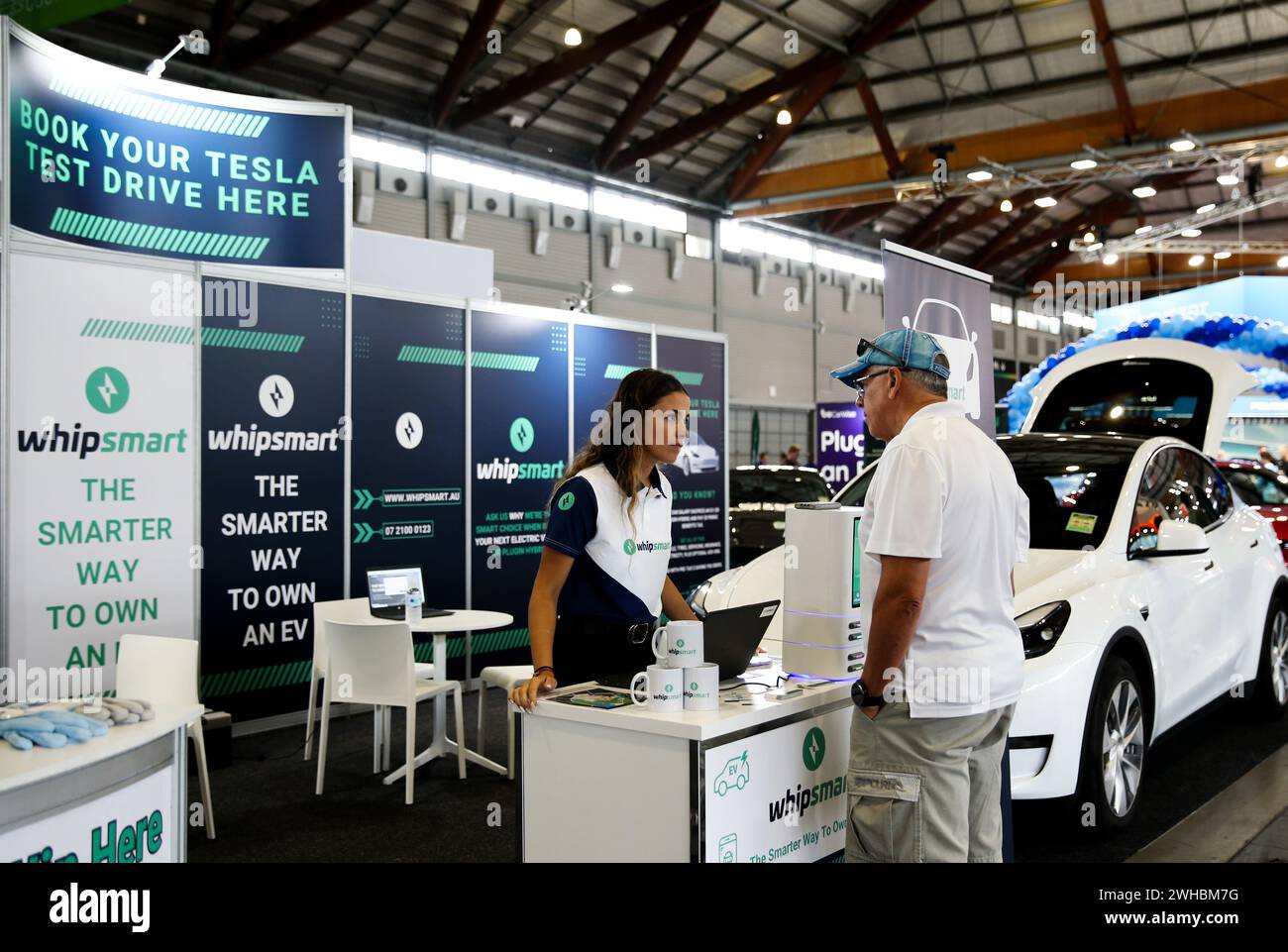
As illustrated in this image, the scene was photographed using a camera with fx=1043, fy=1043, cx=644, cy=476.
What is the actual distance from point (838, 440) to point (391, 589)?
1117 centimetres

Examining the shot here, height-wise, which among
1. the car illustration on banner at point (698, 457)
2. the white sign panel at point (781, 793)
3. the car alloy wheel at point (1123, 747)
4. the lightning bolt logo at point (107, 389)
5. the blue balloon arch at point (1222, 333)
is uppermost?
the blue balloon arch at point (1222, 333)

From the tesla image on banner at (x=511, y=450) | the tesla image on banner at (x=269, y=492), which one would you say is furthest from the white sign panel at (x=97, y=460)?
the tesla image on banner at (x=511, y=450)

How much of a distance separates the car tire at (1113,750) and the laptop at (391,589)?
134 inches

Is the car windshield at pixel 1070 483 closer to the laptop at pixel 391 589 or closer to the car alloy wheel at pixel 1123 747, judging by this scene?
the car alloy wheel at pixel 1123 747

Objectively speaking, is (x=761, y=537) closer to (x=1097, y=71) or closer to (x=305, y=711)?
(x=305, y=711)

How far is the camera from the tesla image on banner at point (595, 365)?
25.5ft

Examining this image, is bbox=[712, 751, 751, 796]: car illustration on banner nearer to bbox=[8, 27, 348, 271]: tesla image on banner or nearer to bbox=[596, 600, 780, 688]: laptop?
bbox=[596, 600, 780, 688]: laptop

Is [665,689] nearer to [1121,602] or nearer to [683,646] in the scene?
[683,646]

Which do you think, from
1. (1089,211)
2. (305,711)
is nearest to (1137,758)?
(305,711)

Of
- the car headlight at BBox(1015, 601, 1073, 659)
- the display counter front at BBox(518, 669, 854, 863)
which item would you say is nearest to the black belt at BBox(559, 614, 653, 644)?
the display counter front at BBox(518, 669, 854, 863)

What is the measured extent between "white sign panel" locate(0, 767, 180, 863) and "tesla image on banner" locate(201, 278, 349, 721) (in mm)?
3400

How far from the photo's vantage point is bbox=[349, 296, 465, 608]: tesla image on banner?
637cm

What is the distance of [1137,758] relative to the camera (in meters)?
4.02

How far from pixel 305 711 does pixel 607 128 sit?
1187cm
